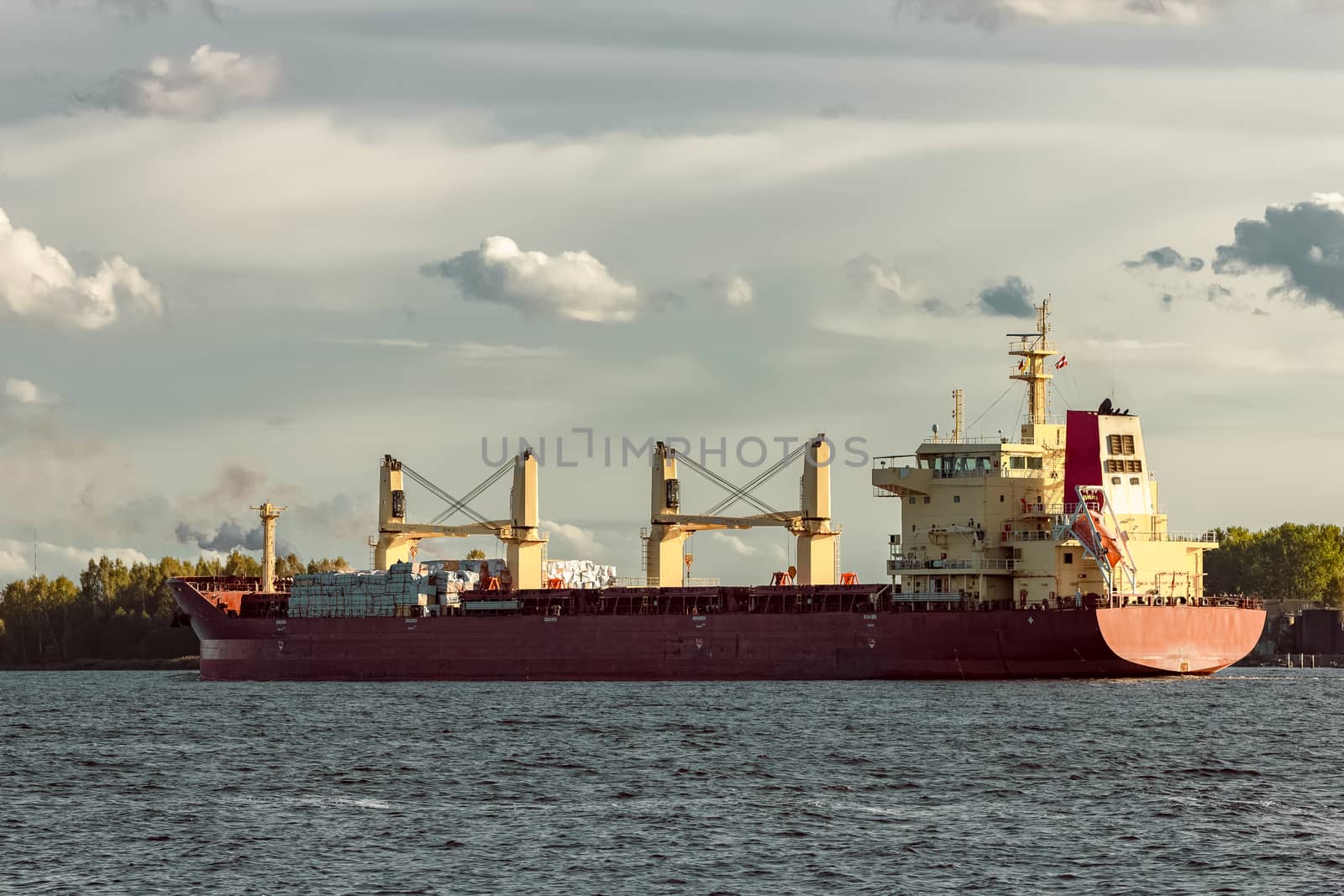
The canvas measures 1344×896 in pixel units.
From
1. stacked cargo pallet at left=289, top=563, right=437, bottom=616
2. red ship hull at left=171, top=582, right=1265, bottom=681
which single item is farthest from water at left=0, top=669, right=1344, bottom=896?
stacked cargo pallet at left=289, top=563, right=437, bottom=616

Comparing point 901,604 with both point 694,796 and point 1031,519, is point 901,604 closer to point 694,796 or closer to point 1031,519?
point 1031,519

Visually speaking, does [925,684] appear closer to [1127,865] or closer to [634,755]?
[634,755]

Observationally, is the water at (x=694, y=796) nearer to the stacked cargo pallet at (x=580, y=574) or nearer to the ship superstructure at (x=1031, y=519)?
the ship superstructure at (x=1031, y=519)

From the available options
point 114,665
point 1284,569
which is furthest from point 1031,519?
point 114,665

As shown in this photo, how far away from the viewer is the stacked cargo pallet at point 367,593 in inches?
3231

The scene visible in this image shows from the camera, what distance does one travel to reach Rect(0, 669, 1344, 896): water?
2953cm

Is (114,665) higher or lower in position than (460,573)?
lower

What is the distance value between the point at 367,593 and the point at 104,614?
68868 mm

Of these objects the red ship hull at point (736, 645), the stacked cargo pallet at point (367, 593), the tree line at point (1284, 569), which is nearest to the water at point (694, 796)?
the red ship hull at point (736, 645)

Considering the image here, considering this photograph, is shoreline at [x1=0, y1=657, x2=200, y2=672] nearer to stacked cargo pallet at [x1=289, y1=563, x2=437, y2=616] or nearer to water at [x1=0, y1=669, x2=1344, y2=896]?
stacked cargo pallet at [x1=289, y1=563, x2=437, y2=616]

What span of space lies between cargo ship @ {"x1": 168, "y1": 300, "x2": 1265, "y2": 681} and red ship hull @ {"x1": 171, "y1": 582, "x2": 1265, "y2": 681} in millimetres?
78

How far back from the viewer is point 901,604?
7181 cm

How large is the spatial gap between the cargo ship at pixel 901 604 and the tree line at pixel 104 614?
54574 millimetres

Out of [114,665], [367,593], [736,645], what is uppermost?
[367,593]
